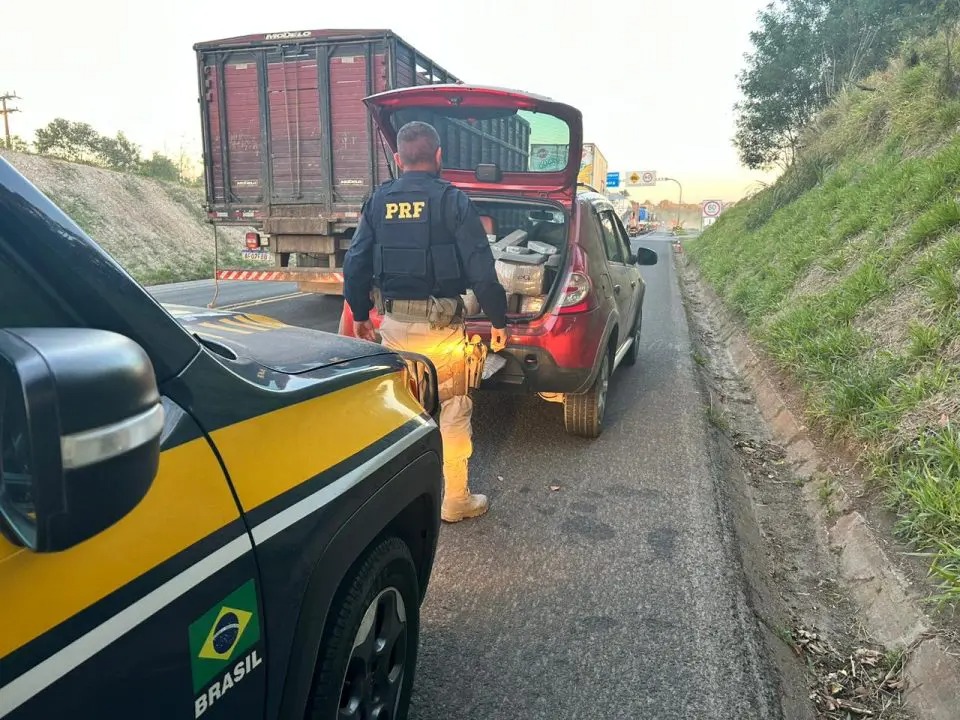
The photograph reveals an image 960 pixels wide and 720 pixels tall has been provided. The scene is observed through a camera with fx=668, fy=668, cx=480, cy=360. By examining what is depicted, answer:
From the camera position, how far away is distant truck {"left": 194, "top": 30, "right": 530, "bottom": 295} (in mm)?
9047

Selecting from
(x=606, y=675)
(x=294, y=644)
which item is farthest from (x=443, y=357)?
(x=294, y=644)

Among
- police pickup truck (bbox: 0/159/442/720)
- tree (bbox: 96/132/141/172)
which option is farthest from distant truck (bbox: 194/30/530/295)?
tree (bbox: 96/132/141/172)

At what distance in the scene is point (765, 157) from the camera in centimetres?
2431

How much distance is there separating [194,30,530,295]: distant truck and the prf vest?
19.1 ft

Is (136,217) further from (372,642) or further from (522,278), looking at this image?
(372,642)

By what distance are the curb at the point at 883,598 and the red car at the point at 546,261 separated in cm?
141

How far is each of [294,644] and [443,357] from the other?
2.24m

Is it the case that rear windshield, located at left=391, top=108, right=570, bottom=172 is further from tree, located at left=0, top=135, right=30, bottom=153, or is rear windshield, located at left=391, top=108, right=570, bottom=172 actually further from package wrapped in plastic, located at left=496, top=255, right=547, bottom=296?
tree, located at left=0, top=135, right=30, bottom=153

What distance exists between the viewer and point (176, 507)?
1.13 m

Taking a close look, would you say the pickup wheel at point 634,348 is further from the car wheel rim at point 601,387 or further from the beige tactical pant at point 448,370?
the beige tactical pant at point 448,370

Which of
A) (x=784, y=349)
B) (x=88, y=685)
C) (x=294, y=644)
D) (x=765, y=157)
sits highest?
(x=765, y=157)

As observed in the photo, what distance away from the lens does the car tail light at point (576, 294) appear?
4.36 meters

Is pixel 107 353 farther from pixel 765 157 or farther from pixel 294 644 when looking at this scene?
pixel 765 157

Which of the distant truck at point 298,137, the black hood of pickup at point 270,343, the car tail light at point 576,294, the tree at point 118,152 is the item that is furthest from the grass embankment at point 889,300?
the tree at point 118,152
